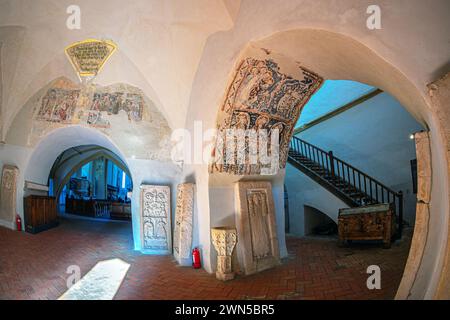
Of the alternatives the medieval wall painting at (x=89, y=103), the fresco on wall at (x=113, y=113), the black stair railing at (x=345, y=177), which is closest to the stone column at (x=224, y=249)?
the fresco on wall at (x=113, y=113)

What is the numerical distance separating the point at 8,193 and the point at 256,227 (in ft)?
26.0

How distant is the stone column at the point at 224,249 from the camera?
454 centimetres

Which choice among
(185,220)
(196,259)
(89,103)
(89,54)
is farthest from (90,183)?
(196,259)

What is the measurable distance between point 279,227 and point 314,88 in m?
3.27

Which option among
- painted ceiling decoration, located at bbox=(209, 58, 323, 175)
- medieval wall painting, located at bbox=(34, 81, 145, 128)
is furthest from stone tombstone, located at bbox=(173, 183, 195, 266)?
medieval wall painting, located at bbox=(34, 81, 145, 128)

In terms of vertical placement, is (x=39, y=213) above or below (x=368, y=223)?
above

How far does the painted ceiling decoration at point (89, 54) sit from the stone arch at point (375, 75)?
10.7 ft

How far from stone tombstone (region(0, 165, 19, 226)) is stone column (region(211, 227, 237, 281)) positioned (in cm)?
700

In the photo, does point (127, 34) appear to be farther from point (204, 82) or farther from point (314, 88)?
point (314, 88)

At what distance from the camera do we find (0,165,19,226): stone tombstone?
24.5ft

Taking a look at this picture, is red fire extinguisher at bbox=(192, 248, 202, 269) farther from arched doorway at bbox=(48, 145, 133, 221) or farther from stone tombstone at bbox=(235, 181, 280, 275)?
arched doorway at bbox=(48, 145, 133, 221)

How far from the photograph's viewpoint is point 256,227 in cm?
511

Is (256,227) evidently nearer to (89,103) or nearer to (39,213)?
(89,103)

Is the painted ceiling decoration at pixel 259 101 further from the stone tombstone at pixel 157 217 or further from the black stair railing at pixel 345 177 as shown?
the black stair railing at pixel 345 177
